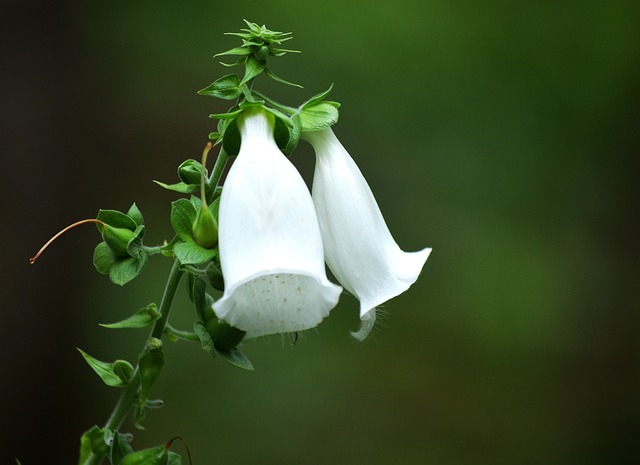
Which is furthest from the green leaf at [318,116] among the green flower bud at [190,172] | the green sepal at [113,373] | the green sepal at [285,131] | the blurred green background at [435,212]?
the blurred green background at [435,212]

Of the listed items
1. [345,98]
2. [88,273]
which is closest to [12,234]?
[88,273]

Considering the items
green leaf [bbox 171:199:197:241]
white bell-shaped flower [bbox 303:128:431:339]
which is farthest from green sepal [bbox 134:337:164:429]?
white bell-shaped flower [bbox 303:128:431:339]

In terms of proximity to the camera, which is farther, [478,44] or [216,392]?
[478,44]

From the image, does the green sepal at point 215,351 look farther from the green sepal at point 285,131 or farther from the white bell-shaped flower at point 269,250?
the green sepal at point 285,131

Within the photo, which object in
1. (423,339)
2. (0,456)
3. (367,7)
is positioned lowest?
(0,456)

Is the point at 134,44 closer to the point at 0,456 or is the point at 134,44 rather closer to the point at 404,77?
the point at 404,77
